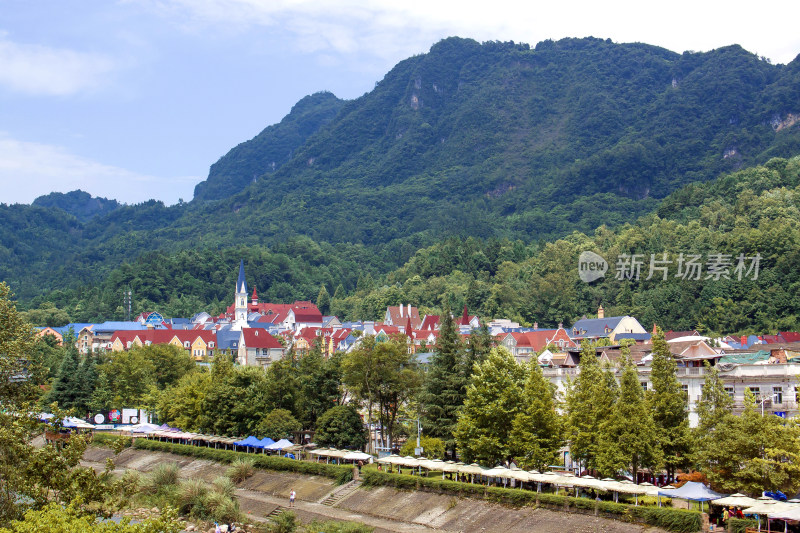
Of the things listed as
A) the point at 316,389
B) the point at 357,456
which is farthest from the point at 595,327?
the point at 357,456

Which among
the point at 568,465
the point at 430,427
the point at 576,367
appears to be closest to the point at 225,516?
the point at 430,427

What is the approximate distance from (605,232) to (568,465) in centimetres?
13942

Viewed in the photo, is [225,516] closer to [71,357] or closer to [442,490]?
[442,490]

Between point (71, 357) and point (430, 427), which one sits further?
point (71, 357)

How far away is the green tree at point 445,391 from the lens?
51938mm

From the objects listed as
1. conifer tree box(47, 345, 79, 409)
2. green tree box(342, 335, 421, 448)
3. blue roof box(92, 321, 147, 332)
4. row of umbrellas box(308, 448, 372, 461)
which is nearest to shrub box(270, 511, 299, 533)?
row of umbrellas box(308, 448, 372, 461)

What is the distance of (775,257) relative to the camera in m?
122

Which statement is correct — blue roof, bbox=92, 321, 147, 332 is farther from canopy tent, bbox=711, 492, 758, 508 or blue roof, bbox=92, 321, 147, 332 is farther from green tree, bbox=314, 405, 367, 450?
canopy tent, bbox=711, 492, 758, 508

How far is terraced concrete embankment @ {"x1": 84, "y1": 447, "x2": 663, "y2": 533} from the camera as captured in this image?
124ft

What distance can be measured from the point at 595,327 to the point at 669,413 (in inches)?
3100

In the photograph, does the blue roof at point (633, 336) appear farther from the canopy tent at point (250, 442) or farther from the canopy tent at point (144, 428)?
the canopy tent at point (144, 428)

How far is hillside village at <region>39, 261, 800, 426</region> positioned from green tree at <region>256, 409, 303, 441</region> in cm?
678

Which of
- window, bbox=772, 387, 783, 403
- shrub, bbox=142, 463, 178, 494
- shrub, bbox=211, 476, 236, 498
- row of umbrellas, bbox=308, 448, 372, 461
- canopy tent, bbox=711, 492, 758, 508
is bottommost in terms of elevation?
shrub, bbox=142, 463, 178, 494

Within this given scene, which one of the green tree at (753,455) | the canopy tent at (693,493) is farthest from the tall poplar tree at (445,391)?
the green tree at (753,455)
